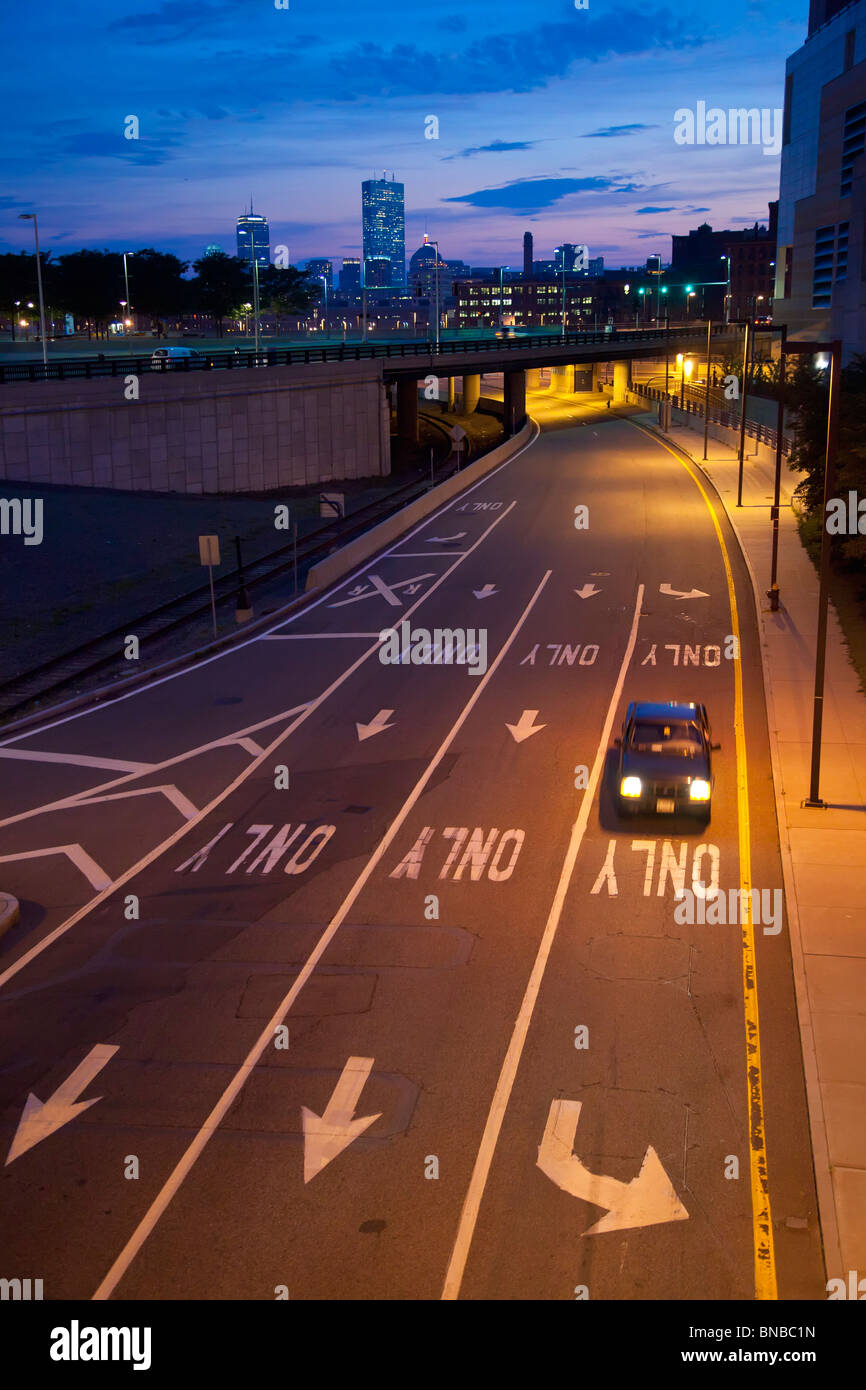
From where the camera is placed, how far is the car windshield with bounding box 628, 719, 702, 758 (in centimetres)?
1959

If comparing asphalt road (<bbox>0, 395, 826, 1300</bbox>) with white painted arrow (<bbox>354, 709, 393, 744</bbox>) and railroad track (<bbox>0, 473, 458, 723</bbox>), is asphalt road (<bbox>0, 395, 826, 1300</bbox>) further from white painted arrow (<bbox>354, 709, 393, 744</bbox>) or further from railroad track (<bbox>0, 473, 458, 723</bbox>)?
railroad track (<bbox>0, 473, 458, 723</bbox>)

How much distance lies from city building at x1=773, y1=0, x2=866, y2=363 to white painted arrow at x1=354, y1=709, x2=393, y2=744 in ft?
127

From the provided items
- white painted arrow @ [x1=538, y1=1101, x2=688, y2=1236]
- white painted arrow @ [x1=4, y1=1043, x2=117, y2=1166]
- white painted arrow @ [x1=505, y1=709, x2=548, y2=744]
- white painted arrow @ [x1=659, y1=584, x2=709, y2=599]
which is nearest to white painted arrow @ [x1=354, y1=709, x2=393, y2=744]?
white painted arrow @ [x1=505, y1=709, x2=548, y2=744]

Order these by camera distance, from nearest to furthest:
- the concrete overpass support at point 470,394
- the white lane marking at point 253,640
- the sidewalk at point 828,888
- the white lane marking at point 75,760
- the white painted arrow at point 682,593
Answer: the sidewalk at point 828,888
the white lane marking at point 75,760
the white lane marking at point 253,640
the white painted arrow at point 682,593
the concrete overpass support at point 470,394

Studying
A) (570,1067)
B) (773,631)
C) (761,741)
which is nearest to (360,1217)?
(570,1067)

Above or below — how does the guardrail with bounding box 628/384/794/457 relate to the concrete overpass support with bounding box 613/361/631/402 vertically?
below

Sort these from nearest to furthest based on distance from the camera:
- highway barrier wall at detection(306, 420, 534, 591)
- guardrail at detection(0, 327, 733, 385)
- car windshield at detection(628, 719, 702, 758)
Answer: car windshield at detection(628, 719, 702, 758), highway barrier wall at detection(306, 420, 534, 591), guardrail at detection(0, 327, 733, 385)

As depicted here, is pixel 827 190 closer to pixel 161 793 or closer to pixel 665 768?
pixel 665 768

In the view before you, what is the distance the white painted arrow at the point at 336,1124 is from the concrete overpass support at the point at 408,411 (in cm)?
8053

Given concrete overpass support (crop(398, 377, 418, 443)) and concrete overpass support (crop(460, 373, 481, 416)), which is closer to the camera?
concrete overpass support (crop(398, 377, 418, 443))

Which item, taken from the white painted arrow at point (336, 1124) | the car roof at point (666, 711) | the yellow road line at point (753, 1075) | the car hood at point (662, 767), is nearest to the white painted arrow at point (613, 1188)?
the yellow road line at point (753, 1075)

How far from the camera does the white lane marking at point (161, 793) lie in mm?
20531

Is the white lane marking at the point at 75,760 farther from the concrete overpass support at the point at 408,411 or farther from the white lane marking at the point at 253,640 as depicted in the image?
the concrete overpass support at the point at 408,411
